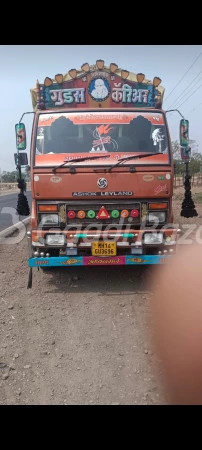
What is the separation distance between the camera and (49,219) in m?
4.78

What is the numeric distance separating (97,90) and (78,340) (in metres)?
3.55

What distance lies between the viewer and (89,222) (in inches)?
189

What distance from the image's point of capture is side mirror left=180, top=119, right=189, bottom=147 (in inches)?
212

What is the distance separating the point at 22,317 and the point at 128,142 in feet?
8.81

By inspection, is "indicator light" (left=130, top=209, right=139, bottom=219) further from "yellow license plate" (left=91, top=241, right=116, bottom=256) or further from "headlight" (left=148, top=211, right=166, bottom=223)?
"yellow license plate" (left=91, top=241, right=116, bottom=256)

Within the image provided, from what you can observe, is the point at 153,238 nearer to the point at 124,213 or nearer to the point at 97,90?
the point at 124,213

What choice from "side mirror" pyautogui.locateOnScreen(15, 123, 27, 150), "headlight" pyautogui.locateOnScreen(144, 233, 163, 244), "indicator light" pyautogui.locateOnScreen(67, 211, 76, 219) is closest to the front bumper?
"headlight" pyautogui.locateOnScreen(144, 233, 163, 244)

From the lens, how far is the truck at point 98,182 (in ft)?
15.3

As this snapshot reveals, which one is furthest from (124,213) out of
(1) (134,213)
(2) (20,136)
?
(2) (20,136)

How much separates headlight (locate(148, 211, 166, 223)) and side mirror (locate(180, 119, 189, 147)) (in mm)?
1362

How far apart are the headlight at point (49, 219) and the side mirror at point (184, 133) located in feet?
7.62

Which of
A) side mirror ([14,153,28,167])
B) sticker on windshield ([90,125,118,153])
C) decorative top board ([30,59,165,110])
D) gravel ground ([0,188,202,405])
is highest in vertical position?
decorative top board ([30,59,165,110])

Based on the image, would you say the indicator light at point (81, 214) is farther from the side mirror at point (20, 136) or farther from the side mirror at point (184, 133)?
the side mirror at point (184, 133)

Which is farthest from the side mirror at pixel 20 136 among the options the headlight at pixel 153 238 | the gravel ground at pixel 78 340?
the headlight at pixel 153 238
